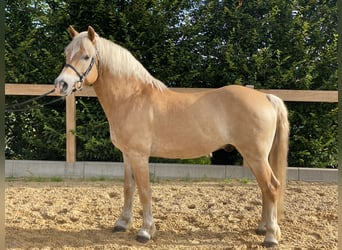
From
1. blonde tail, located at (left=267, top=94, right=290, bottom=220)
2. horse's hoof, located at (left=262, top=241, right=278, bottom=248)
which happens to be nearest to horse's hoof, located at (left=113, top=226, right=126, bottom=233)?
horse's hoof, located at (left=262, top=241, right=278, bottom=248)

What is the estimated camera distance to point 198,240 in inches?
117

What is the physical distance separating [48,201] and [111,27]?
3.02m

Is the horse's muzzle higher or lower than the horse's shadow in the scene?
Result: higher

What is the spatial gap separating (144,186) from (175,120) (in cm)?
66

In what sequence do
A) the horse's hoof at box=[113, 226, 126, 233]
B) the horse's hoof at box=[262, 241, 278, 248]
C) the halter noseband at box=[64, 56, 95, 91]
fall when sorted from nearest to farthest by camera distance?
1. the halter noseband at box=[64, 56, 95, 91]
2. the horse's hoof at box=[262, 241, 278, 248]
3. the horse's hoof at box=[113, 226, 126, 233]

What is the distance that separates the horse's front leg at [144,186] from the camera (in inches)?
112

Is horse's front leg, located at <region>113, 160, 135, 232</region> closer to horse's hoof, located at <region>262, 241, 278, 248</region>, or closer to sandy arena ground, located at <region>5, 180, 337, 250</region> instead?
sandy arena ground, located at <region>5, 180, 337, 250</region>

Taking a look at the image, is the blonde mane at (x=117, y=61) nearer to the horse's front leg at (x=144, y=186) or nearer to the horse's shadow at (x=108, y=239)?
the horse's front leg at (x=144, y=186)

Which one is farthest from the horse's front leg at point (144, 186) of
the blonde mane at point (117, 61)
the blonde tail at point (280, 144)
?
the blonde tail at point (280, 144)

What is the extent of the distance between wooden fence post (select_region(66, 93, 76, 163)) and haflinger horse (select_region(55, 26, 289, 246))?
234cm

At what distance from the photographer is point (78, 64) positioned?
265 cm

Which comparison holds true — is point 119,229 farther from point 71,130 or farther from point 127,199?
point 71,130

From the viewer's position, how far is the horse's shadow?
9.24 feet

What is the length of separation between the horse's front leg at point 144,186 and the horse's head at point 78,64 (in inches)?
30.9
